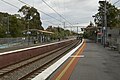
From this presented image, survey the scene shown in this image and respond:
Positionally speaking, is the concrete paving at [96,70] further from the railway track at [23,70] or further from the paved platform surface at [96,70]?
the railway track at [23,70]

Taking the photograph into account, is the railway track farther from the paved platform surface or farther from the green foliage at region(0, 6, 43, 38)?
the green foliage at region(0, 6, 43, 38)

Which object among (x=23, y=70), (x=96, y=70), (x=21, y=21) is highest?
(x=21, y=21)

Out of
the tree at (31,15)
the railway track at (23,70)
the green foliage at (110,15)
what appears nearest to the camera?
the railway track at (23,70)

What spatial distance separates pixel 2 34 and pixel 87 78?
62626 millimetres

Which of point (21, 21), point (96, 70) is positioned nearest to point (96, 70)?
point (96, 70)

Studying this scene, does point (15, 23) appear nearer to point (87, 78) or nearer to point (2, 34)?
point (2, 34)

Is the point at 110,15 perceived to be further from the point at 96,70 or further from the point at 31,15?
the point at 96,70

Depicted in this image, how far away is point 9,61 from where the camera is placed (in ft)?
67.6

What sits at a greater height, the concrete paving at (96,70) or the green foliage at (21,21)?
the green foliage at (21,21)

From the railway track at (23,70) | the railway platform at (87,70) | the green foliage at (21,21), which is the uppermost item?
the green foliage at (21,21)

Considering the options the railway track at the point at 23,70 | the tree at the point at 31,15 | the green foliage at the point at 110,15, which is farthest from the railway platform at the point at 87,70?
the tree at the point at 31,15

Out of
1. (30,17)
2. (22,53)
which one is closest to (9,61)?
(22,53)

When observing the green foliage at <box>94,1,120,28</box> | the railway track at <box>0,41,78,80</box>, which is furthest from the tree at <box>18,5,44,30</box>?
the railway track at <box>0,41,78,80</box>

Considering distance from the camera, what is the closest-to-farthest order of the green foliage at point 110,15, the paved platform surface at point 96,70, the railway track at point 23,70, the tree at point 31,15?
the paved platform surface at point 96,70
the railway track at point 23,70
the green foliage at point 110,15
the tree at point 31,15
